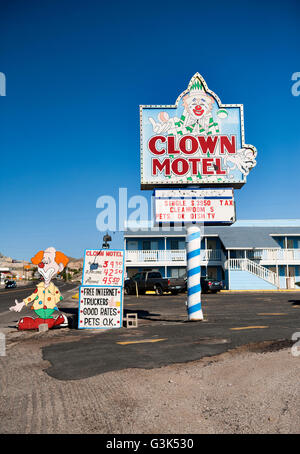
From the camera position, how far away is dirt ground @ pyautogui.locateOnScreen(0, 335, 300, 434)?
372 centimetres

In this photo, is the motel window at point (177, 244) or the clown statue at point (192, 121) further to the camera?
the motel window at point (177, 244)

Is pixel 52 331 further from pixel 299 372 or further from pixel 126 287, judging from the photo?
pixel 126 287

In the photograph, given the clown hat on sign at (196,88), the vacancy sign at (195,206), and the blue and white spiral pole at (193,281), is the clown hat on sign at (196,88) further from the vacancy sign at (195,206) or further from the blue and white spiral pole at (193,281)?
the blue and white spiral pole at (193,281)

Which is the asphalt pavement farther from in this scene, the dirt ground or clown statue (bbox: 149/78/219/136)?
clown statue (bbox: 149/78/219/136)

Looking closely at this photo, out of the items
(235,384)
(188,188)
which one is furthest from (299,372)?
(188,188)

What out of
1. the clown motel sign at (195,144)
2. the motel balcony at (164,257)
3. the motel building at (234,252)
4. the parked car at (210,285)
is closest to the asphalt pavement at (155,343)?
the clown motel sign at (195,144)

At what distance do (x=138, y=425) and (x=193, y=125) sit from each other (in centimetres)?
1083

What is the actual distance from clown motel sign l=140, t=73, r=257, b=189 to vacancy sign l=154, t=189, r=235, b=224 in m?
0.32

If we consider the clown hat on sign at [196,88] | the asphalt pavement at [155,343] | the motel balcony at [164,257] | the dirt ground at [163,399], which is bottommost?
the asphalt pavement at [155,343]

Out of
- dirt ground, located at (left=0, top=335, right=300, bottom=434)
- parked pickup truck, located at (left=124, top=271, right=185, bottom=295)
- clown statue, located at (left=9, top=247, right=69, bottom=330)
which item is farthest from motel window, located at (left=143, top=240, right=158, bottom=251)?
dirt ground, located at (left=0, top=335, right=300, bottom=434)

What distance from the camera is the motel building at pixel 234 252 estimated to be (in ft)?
105

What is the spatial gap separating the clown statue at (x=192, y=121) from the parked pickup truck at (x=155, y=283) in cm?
1677

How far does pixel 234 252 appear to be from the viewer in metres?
36.1

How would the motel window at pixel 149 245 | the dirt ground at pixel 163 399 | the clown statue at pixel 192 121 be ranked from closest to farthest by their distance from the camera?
the dirt ground at pixel 163 399 → the clown statue at pixel 192 121 → the motel window at pixel 149 245
